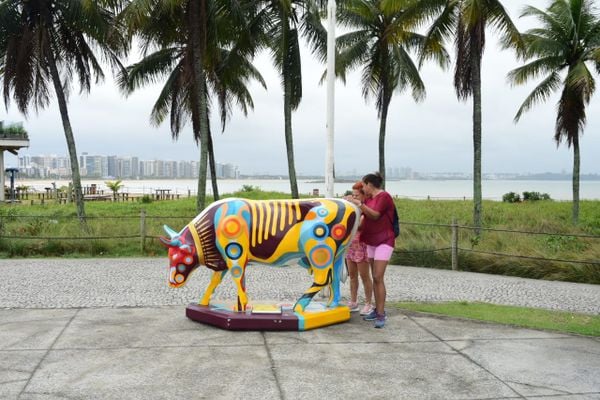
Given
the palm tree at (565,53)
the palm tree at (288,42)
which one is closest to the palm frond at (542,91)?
the palm tree at (565,53)

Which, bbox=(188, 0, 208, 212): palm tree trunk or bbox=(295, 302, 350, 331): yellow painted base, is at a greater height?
bbox=(188, 0, 208, 212): palm tree trunk

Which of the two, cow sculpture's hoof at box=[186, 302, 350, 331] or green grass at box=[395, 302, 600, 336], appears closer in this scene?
cow sculpture's hoof at box=[186, 302, 350, 331]

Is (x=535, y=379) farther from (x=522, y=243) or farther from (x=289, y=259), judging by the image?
(x=522, y=243)

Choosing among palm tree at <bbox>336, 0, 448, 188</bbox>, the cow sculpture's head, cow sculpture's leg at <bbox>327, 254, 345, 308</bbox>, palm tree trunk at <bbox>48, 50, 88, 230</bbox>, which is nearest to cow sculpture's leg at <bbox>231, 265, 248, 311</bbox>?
the cow sculpture's head

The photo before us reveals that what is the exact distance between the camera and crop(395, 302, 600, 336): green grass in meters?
6.48

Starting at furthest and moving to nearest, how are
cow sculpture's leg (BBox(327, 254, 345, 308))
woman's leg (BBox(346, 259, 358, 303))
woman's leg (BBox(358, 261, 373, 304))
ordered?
woman's leg (BBox(346, 259, 358, 303)) < woman's leg (BBox(358, 261, 373, 304)) < cow sculpture's leg (BBox(327, 254, 345, 308))

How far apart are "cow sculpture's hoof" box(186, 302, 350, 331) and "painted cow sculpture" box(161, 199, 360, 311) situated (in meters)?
0.15

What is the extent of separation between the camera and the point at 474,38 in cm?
1484

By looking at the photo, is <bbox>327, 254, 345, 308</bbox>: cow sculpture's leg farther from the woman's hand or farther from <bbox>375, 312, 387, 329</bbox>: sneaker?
the woman's hand

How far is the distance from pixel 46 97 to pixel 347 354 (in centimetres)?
1437

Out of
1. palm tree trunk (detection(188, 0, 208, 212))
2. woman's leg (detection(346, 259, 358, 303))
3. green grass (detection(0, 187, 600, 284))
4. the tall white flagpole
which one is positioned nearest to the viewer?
woman's leg (detection(346, 259, 358, 303))

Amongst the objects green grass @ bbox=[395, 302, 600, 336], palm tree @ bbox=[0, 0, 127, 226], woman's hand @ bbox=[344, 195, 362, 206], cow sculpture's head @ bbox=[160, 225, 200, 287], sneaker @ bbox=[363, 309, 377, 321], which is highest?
palm tree @ bbox=[0, 0, 127, 226]

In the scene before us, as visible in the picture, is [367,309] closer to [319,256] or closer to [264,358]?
[319,256]

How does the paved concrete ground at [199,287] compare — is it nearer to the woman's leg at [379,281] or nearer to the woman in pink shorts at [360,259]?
the woman in pink shorts at [360,259]
